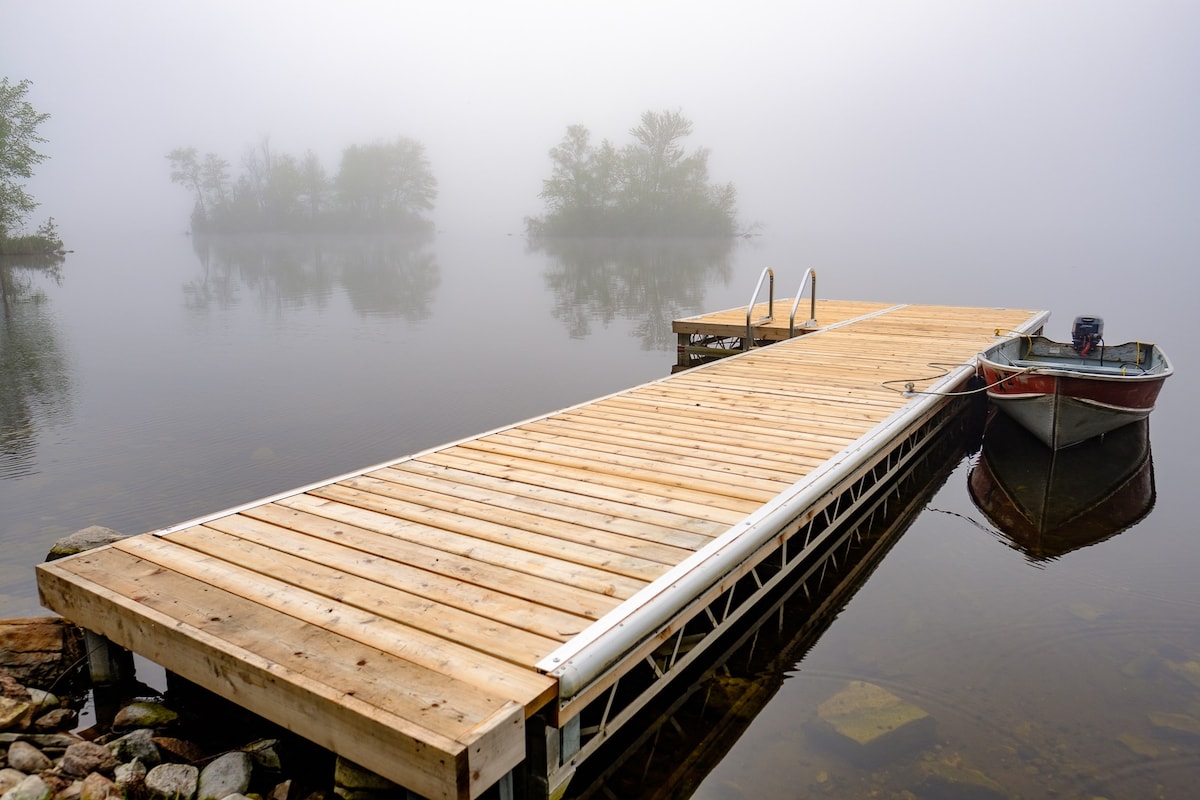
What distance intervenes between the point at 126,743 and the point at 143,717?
368 millimetres

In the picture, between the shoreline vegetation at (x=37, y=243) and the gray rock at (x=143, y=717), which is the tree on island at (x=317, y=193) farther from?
the gray rock at (x=143, y=717)

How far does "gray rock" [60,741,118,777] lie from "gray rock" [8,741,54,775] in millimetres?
55

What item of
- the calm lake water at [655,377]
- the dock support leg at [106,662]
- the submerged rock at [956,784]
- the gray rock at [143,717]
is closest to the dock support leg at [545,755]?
the calm lake water at [655,377]

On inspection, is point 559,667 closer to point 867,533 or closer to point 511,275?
point 867,533

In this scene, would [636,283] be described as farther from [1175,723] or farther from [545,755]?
[545,755]

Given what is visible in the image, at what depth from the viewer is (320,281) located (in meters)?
28.7

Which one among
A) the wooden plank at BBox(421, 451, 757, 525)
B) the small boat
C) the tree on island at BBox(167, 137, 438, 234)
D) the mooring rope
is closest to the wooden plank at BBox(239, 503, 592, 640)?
the wooden plank at BBox(421, 451, 757, 525)

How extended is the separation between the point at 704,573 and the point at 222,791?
192 cm

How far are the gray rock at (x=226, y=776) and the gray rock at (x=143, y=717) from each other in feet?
2.01

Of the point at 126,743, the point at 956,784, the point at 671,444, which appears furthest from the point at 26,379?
the point at 956,784

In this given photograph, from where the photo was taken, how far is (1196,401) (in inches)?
450

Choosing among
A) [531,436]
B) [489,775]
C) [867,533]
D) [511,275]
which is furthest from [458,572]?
[511,275]

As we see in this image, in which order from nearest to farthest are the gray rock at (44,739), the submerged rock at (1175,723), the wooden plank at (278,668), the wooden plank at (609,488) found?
the wooden plank at (278,668), the gray rock at (44,739), the submerged rock at (1175,723), the wooden plank at (609,488)

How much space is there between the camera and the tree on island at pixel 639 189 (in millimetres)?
56781
